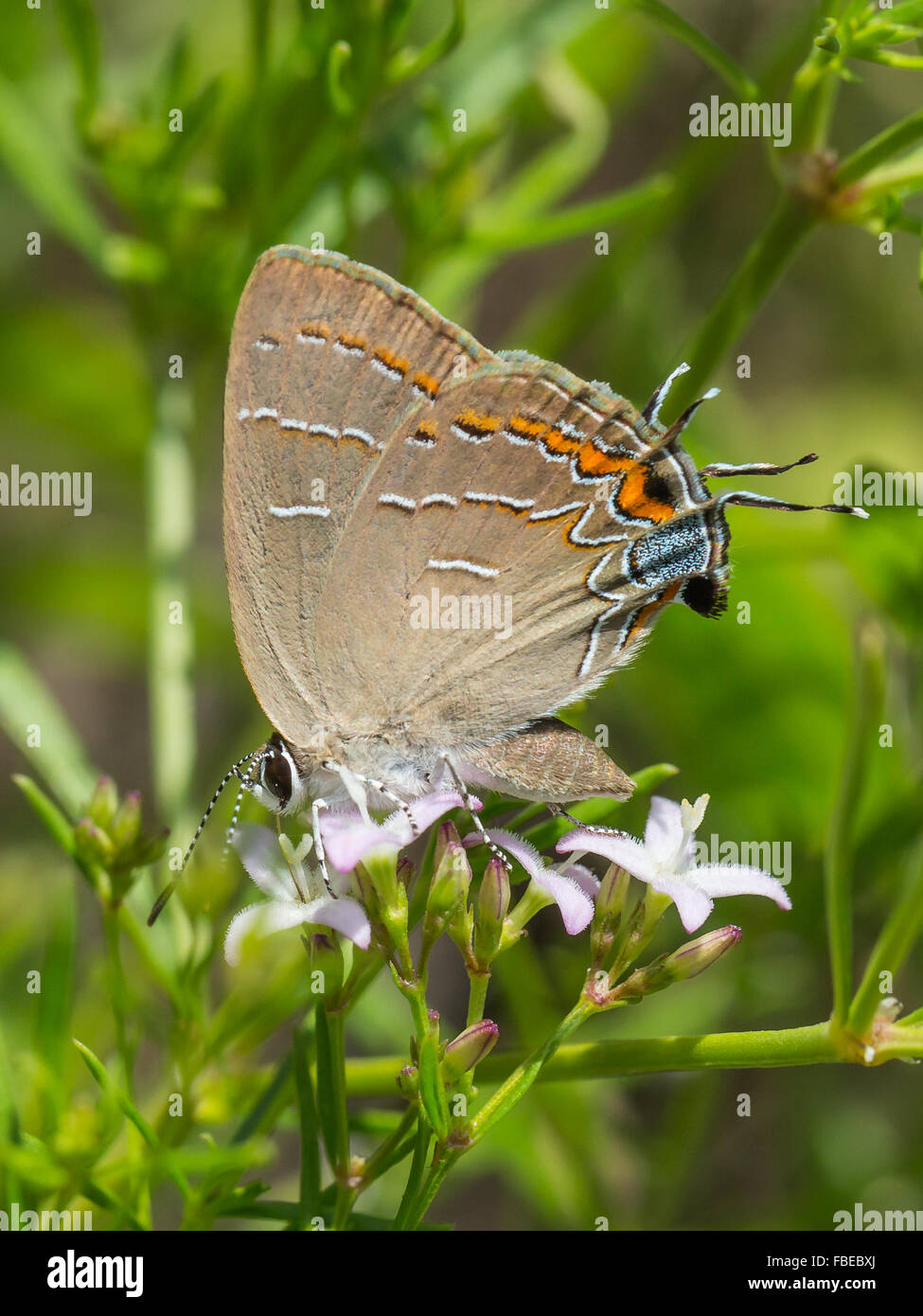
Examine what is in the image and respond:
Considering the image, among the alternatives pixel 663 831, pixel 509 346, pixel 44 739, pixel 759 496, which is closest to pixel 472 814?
pixel 663 831

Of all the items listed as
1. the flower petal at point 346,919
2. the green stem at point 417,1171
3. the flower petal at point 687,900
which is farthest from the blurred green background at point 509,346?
the flower petal at point 687,900

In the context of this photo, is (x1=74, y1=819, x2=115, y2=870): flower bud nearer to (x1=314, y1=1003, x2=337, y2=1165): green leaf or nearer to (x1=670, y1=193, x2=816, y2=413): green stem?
(x1=314, y1=1003, x2=337, y2=1165): green leaf

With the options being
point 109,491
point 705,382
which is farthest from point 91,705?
point 705,382

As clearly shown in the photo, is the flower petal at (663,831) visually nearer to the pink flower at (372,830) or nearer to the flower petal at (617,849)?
the flower petal at (617,849)

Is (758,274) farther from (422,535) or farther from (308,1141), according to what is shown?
(308,1141)
